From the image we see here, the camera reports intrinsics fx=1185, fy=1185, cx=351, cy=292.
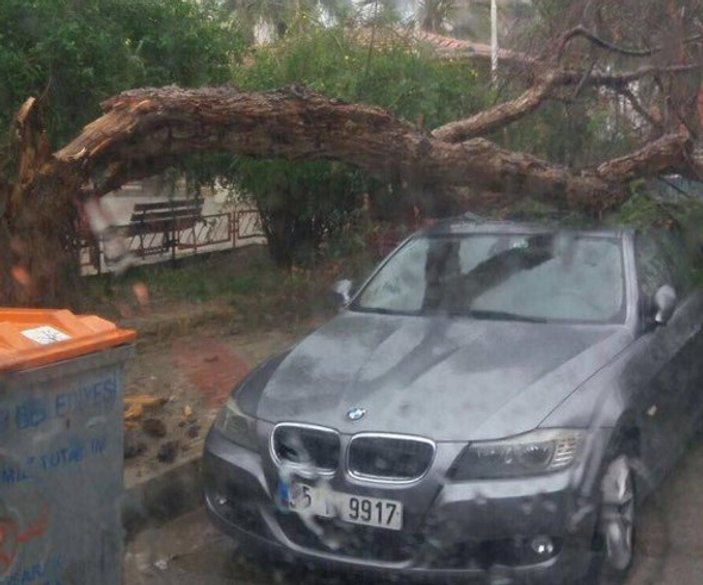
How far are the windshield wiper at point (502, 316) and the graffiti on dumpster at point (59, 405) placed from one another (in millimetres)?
2356

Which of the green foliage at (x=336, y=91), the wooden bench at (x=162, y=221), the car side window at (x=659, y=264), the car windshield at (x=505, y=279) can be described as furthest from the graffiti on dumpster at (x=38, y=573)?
the wooden bench at (x=162, y=221)

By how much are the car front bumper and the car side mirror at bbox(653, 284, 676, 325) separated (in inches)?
57.1

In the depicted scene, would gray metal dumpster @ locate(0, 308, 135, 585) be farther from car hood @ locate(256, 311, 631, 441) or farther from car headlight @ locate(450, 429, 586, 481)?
car headlight @ locate(450, 429, 586, 481)

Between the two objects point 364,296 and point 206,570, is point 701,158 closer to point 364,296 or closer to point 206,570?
point 364,296

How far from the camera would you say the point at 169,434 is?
6.96 m

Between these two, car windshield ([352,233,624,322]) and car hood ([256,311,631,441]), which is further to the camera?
car windshield ([352,233,624,322])

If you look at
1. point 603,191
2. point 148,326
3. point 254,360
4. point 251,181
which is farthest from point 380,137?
point 251,181

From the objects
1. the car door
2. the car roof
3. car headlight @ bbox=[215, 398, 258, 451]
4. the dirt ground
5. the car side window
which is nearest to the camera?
car headlight @ bbox=[215, 398, 258, 451]

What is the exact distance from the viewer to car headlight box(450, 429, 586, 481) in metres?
4.65

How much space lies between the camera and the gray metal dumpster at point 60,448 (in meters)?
3.93

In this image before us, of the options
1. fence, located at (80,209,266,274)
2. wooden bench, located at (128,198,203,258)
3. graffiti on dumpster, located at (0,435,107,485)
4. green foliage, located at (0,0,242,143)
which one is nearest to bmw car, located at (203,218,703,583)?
graffiti on dumpster, located at (0,435,107,485)

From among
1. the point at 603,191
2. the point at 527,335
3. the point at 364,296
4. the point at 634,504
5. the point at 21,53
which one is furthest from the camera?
the point at 21,53

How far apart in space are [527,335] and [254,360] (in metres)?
3.60

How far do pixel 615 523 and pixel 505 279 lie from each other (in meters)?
1.70
